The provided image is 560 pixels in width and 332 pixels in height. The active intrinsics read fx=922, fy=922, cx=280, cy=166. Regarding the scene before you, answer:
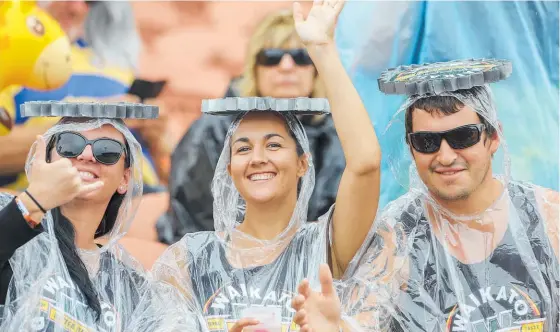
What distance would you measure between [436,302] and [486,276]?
186mm

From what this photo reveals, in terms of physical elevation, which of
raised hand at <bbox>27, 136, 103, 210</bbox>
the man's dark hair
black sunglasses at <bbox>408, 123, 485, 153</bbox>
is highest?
the man's dark hair

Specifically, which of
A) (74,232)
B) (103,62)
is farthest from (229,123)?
(74,232)

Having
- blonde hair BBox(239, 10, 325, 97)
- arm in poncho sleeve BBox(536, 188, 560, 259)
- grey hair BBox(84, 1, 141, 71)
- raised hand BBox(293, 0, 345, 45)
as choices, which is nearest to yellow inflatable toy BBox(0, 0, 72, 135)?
grey hair BBox(84, 1, 141, 71)

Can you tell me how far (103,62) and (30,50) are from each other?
0.34 metres

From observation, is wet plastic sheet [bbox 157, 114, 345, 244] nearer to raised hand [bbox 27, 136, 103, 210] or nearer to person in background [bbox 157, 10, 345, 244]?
person in background [bbox 157, 10, 345, 244]

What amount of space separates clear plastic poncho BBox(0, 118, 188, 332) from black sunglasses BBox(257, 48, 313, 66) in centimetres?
115

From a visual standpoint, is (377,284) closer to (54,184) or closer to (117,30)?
(54,184)

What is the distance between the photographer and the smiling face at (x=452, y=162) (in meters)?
3.08

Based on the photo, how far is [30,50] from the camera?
438 centimetres

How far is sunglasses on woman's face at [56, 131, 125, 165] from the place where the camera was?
3217 millimetres

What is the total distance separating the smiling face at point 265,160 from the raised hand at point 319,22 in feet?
1.16

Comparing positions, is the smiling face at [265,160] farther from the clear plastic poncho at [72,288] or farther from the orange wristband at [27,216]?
the orange wristband at [27,216]

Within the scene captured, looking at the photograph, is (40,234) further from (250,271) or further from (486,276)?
(486,276)

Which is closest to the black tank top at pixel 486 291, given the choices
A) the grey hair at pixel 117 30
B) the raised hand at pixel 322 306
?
the raised hand at pixel 322 306
